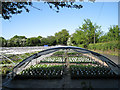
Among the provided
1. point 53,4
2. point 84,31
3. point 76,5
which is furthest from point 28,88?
point 84,31

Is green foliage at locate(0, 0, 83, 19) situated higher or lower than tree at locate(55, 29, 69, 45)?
lower

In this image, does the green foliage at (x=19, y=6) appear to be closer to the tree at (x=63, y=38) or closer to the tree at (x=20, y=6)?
the tree at (x=20, y=6)

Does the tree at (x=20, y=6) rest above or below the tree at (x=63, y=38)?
below

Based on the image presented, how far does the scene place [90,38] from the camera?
2612 centimetres

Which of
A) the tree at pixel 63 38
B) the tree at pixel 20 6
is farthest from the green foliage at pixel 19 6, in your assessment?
the tree at pixel 63 38

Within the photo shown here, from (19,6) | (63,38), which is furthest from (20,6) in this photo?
(63,38)

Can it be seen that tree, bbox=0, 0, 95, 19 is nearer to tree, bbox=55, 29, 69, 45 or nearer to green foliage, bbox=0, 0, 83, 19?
green foliage, bbox=0, 0, 83, 19

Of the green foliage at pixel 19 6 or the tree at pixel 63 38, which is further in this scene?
the tree at pixel 63 38

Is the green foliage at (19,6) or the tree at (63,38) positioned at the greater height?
the tree at (63,38)

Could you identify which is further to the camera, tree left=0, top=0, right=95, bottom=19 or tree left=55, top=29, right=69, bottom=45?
tree left=55, top=29, right=69, bottom=45

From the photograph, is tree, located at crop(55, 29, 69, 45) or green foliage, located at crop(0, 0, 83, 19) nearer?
green foliage, located at crop(0, 0, 83, 19)

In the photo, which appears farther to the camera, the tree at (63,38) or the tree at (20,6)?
the tree at (63,38)

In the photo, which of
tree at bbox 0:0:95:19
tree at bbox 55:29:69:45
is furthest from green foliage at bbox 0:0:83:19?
tree at bbox 55:29:69:45

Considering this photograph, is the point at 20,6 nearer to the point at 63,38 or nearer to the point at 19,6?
the point at 19,6
